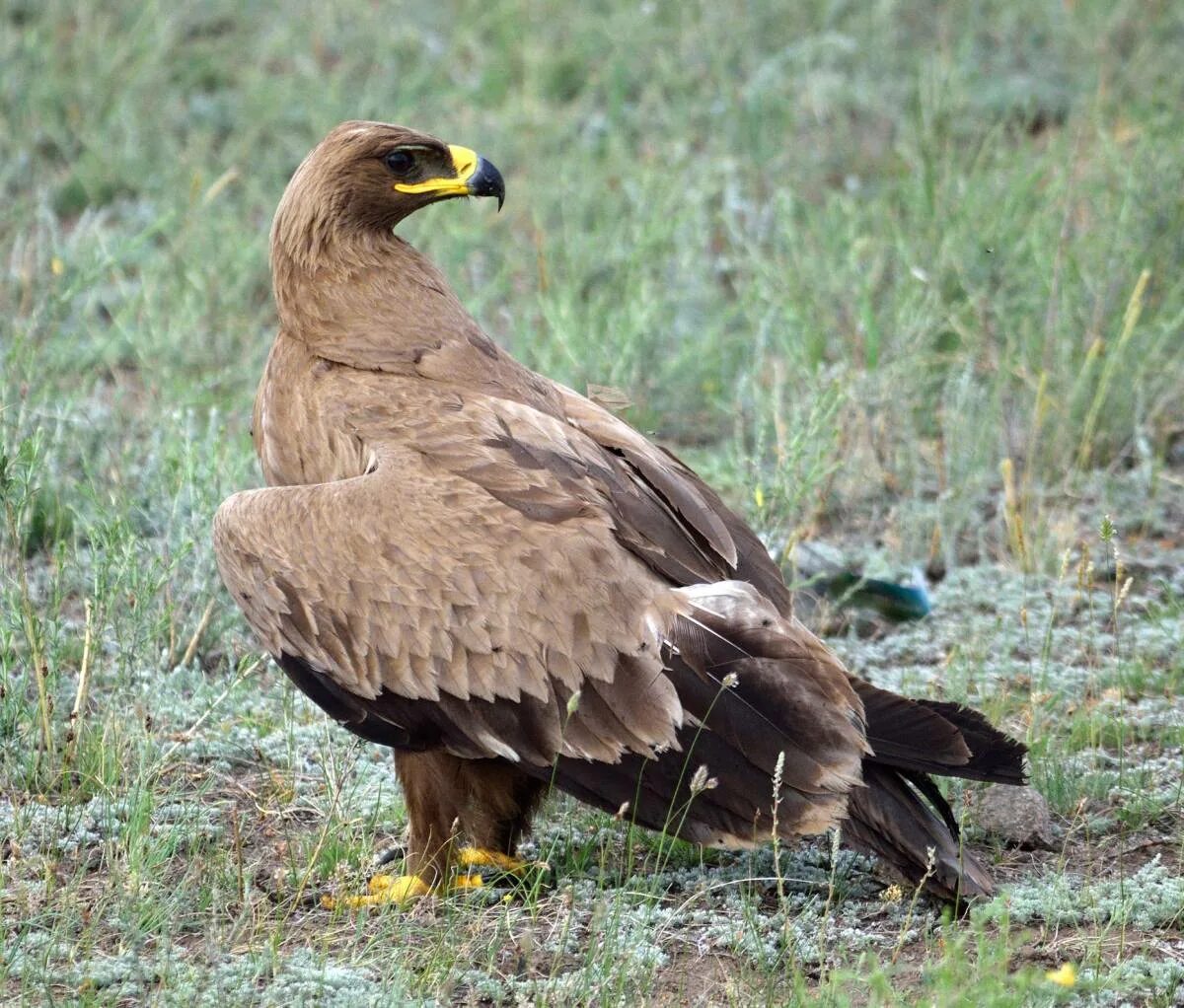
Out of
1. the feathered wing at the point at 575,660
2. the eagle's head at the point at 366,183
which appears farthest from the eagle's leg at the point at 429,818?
the eagle's head at the point at 366,183

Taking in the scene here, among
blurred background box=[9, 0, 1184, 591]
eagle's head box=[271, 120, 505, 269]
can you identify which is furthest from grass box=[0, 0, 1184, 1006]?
eagle's head box=[271, 120, 505, 269]

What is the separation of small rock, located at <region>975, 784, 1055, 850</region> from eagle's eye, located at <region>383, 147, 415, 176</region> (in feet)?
6.78

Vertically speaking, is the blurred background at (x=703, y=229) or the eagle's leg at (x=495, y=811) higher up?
the blurred background at (x=703, y=229)

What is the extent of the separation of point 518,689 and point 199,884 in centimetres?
80

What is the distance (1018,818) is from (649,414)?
278 centimetres

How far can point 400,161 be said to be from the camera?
14.0ft

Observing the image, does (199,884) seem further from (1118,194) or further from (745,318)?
(1118,194)

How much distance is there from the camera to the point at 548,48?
9.20m

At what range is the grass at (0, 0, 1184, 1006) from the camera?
3490mm

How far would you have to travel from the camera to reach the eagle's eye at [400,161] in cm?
426

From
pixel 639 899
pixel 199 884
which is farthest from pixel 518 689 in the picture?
pixel 199 884

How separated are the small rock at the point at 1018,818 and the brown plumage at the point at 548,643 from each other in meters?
0.37

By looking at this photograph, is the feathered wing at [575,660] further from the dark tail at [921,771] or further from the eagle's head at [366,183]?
the eagle's head at [366,183]

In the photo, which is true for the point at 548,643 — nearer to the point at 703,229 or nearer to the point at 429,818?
the point at 429,818
